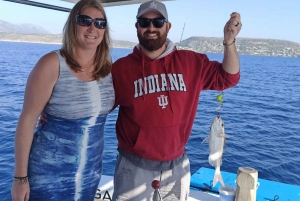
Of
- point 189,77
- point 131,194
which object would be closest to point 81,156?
point 131,194

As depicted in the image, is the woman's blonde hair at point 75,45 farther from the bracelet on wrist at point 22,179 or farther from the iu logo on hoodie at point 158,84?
the bracelet on wrist at point 22,179

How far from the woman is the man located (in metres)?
0.24

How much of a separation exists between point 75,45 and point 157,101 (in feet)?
2.33

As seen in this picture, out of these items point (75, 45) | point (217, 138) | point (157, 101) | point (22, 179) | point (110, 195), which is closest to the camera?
point (22, 179)

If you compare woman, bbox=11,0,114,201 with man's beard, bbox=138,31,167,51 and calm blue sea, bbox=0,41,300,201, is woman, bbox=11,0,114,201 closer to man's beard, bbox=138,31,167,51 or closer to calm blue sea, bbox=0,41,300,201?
man's beard, bbox=138,31,167,51

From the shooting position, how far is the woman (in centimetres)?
183

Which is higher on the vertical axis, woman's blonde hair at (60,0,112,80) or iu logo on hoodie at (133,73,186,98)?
woman's blonde hair at (60,0,112,80)

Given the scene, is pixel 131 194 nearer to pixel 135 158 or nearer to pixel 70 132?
pixel 135 158

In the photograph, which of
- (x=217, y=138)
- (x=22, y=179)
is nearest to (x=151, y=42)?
(x=217, y=138)

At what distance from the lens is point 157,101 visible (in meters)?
2.14

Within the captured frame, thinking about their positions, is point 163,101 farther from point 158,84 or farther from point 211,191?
point 211,191

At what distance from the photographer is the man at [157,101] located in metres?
2.14

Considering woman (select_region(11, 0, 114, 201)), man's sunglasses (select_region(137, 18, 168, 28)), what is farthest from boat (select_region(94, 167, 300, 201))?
man's sunglasses (select_region(137, 18, 168, 28))

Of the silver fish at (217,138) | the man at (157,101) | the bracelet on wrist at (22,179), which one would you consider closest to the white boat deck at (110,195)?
the silver fish at (217,138)
